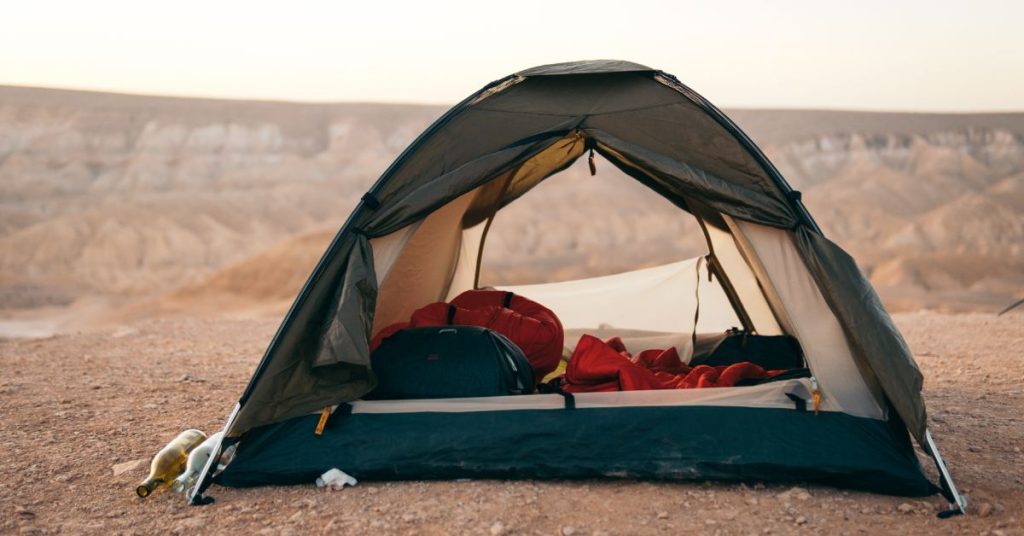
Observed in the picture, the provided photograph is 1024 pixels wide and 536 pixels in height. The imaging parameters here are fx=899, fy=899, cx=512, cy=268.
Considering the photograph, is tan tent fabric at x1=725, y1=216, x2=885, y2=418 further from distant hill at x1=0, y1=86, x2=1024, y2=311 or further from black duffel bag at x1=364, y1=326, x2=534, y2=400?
distant hill at x1=0, y1=86, x2=1024, y2=311

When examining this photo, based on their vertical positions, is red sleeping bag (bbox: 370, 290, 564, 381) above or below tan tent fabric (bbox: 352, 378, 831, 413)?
above

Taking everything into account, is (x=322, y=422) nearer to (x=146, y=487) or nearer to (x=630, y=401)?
(x=146, y=487)

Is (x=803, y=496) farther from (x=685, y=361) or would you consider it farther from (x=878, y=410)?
(x=685, y=361)

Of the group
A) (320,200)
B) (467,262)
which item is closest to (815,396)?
(467,262)

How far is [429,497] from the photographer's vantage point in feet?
14.0

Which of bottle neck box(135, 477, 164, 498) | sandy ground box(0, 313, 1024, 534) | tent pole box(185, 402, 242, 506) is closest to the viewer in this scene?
sandy ground box(0, 313, 1024, 534)

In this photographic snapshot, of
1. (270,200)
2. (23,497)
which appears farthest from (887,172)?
(23,497)

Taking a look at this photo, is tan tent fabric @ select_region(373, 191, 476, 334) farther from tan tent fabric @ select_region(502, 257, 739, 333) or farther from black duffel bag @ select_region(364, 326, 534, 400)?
black duffel bag @ select_region(364, 326, 534, 400)

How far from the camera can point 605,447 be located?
448 cm

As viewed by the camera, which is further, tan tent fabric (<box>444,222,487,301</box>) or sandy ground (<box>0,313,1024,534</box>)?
tan tent fabric (<box>444,222,487,301</box>)

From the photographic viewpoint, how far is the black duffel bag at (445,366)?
4734 millimetres

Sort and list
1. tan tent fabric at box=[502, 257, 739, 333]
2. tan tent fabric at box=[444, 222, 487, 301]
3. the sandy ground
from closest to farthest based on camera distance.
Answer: the sandy ground, tan tent fabric at box=[502, 257, 739, 333], tan tent fabric at box=[444, 222, 487, 301]

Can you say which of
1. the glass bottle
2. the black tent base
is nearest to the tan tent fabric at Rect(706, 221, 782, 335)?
the black tent base

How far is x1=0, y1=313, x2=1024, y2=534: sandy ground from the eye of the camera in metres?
3.91
